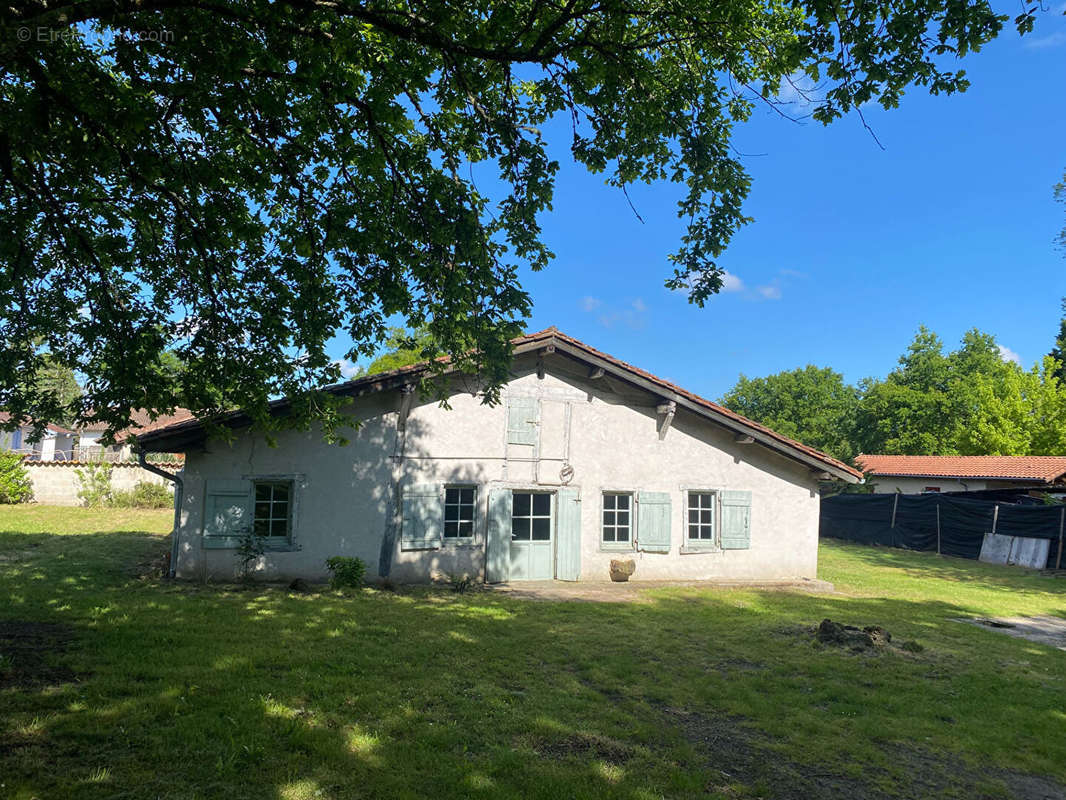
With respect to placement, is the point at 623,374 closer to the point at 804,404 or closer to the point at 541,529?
the point at 541,529

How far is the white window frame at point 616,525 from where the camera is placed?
12.8m

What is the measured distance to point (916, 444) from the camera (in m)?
36.5

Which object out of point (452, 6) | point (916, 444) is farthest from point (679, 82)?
point (916, 444)

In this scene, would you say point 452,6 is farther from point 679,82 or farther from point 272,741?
point 272,741

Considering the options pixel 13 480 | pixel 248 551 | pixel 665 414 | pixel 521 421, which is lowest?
pixel 248 551

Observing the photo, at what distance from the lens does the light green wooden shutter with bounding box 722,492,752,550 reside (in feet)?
44.0

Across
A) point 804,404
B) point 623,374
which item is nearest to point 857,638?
point 623,374

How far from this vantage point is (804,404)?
49.2 metres

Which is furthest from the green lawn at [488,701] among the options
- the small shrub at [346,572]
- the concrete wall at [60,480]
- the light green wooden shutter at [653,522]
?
the concrete wall at [60,480]

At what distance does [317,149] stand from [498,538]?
7908 mm

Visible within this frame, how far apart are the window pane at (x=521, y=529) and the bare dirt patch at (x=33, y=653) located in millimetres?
7268

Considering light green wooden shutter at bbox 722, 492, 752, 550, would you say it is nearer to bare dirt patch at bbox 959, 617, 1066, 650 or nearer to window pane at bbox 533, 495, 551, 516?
window pane at bbox 533, 495, 551, 516

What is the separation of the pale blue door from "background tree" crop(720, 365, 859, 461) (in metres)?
36.2

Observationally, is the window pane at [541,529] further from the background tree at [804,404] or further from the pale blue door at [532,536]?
the background tree at [804,404]
